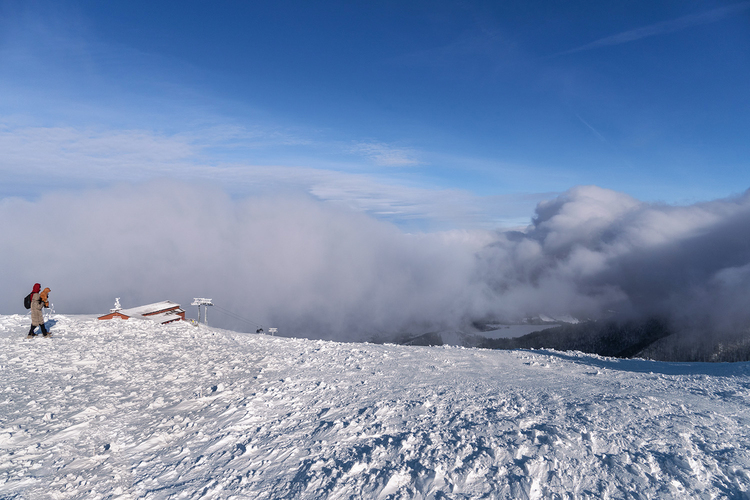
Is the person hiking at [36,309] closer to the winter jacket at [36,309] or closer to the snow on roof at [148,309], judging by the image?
the winter jacket at [36,309]

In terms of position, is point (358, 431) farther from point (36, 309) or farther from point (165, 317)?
point (165, 317)

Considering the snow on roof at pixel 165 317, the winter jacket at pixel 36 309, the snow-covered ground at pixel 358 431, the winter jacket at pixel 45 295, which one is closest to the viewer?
the snow-covered ground at pixel 358 431

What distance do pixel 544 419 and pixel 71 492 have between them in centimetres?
851

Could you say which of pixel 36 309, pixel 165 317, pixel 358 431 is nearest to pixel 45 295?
pixel 36 309

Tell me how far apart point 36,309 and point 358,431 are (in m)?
16.0

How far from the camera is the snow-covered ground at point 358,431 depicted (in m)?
5.74

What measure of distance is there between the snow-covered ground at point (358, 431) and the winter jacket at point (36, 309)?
3161 mm

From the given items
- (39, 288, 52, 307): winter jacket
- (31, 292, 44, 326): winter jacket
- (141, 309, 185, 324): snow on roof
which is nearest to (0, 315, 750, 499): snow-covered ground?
(31, 292, 44, 326): winter jacket

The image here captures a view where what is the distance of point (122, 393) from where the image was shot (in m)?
9.91

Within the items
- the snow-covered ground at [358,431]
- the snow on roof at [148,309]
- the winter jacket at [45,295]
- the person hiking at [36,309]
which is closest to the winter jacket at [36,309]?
the person hiking at [36,309]

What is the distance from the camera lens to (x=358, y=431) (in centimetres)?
751

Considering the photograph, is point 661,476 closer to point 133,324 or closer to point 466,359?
point 466,359

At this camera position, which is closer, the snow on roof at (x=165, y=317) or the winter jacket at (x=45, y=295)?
the winter jacket at (x=45, y=295)

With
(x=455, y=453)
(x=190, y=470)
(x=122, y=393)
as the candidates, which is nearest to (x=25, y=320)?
(x=122, y=393)
